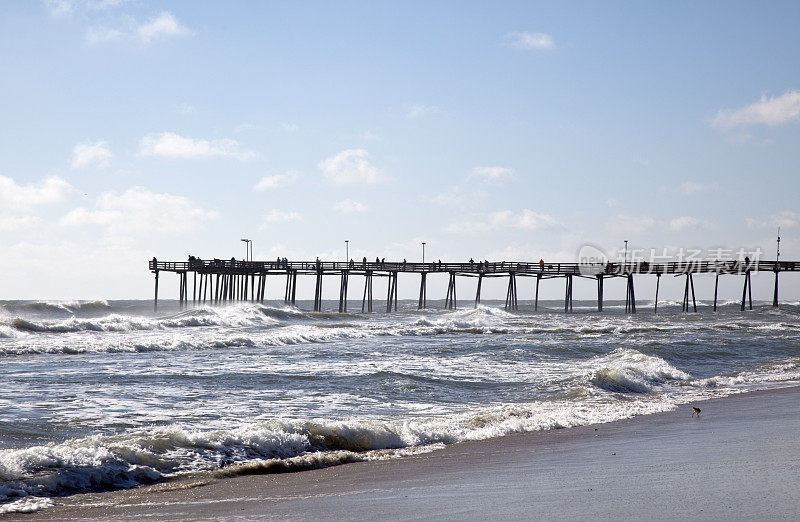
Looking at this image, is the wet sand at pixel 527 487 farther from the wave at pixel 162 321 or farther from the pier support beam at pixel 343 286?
the pier support beam at pixel 343 286

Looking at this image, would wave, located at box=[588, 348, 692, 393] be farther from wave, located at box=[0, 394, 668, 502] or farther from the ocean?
wave, located at box=[0, 394, 668, 502]

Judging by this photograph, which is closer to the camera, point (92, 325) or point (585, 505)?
point (585, 505)

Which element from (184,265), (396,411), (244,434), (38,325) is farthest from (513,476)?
(184,265)

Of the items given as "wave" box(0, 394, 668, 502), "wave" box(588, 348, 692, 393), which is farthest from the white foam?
"wave" box(588, 348, 692, 393)

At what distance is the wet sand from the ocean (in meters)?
0.63

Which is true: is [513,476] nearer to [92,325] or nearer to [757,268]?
[92,325]

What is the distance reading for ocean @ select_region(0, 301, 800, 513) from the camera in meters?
7.84

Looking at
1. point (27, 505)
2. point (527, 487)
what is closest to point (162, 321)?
point (27, 505)

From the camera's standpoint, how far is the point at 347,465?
8.21m

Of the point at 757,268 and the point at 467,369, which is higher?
the point at 757,268

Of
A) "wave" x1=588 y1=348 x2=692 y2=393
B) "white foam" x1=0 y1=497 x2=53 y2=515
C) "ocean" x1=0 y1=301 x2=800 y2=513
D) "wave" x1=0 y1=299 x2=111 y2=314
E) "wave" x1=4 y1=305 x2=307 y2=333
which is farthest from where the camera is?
"wave" x1=0 y1=299 x2=111 y2=314

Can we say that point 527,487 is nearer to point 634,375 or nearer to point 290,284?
point 634,375

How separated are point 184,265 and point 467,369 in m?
40.2

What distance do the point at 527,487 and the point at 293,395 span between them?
24.2 feet
